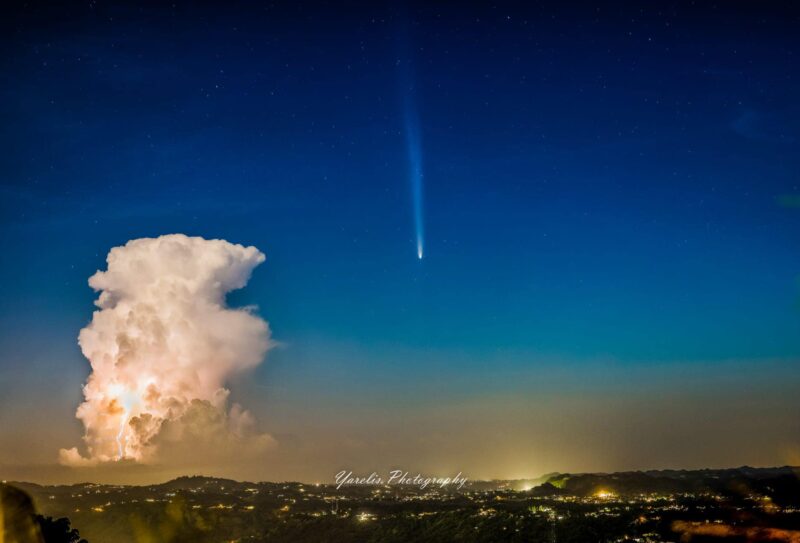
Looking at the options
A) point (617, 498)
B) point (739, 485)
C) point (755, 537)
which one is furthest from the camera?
point (617, 498)

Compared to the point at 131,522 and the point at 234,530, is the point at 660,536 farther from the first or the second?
the point at 131,522

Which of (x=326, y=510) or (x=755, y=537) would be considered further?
(x=326, y=510)

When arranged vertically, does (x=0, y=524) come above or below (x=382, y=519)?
above

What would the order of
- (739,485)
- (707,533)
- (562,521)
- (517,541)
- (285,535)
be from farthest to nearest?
(739,485) → (285,535) → (562,521) → (517,541) → (707,533)

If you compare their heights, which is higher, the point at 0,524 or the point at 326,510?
the point at 0,524

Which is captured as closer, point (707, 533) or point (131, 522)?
point (707, 533)

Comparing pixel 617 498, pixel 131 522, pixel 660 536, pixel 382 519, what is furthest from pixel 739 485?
pixel 131 522

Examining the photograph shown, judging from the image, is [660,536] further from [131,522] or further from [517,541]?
[131,522]

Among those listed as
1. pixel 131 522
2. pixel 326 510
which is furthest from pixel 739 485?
pixel 131 522

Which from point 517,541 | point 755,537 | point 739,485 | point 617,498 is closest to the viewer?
point 755,537
